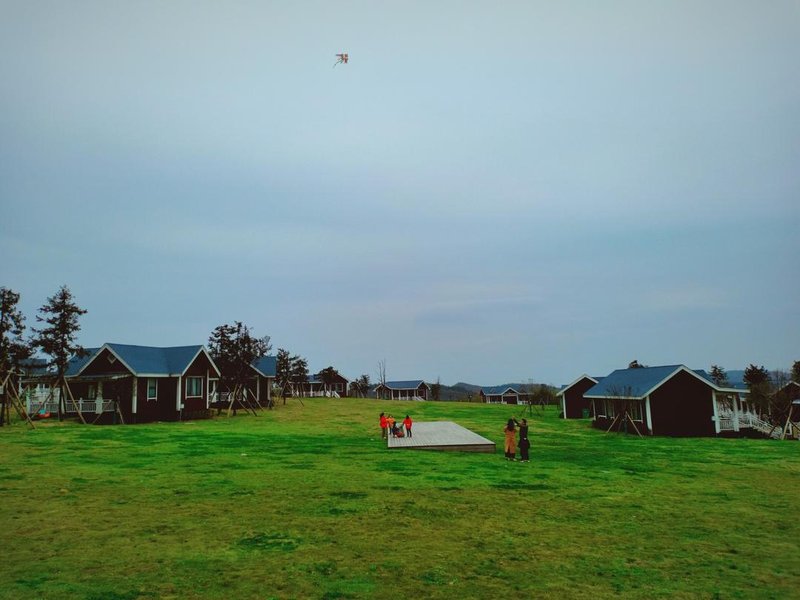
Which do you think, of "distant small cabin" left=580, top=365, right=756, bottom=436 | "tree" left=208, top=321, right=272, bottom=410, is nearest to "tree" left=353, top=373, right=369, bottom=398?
"tree" left=208, top=321, right=272, bottom=410

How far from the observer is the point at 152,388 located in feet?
140

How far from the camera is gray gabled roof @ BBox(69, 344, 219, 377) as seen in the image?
41562 millimetres

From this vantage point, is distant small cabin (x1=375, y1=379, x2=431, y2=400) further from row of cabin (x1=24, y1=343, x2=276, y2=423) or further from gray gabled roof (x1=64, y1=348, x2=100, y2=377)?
gray gabled roof (x1=64, y1=348, x2=100, y2=377)

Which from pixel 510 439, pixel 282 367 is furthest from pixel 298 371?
pixel 510 439

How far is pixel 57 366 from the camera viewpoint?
3947cm

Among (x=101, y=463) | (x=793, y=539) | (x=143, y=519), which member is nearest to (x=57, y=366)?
(x=101, y=463)

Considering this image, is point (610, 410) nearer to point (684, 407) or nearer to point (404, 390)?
point (684, 407)

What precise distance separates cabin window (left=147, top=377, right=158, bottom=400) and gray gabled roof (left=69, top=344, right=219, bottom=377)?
2.76 feet

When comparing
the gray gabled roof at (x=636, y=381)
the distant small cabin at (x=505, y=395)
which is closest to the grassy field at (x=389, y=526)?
the gray gabled roof at (x=636, y=381)

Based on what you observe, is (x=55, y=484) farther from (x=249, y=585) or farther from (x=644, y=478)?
(x=644, y=478)

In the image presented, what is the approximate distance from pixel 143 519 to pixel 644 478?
15.8 meters

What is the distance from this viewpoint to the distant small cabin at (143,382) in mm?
40406

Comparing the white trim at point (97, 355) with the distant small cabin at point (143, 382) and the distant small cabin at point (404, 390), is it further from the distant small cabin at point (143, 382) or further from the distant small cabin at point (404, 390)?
the distant small cabin at point (404, 390)

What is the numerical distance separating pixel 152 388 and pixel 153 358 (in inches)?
130
